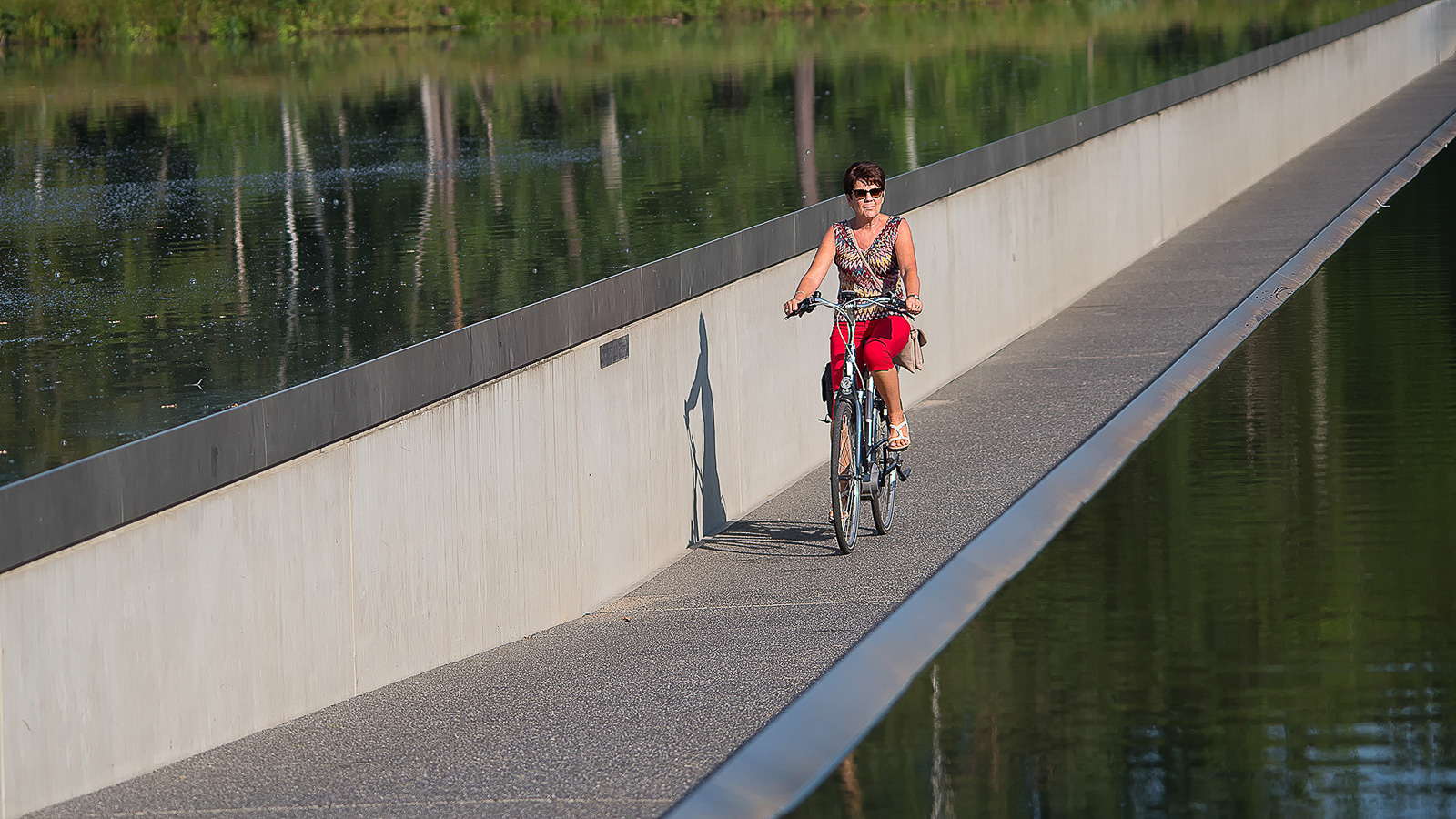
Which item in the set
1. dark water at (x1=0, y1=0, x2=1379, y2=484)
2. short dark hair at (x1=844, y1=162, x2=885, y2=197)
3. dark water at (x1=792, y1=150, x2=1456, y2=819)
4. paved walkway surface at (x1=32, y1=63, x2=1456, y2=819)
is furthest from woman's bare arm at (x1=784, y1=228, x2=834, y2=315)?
dark water at (x1=0, y1=0, x2=1379, y2=484)

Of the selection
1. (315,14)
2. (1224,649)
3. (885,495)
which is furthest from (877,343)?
(315,14)

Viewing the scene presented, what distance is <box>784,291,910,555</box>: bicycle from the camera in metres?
9.48

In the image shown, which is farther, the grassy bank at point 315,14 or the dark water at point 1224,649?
the grassy bank at point 315,14

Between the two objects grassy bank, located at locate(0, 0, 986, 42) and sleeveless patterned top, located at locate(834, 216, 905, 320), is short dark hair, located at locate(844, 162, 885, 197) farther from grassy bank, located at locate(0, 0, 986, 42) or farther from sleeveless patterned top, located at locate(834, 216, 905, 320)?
grassy bank, located at locate(0, 0, 986, 42)

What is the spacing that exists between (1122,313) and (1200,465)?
21.4ft

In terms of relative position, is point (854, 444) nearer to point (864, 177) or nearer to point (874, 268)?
point (874, 268)

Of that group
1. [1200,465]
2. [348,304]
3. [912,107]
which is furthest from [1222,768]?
[912,107]

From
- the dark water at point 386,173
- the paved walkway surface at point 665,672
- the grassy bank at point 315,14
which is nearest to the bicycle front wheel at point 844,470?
the paved walkway surface at point 665,672

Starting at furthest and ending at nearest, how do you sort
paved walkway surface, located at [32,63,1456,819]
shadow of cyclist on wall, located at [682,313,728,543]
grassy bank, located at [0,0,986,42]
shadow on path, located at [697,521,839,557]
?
grassy bank, located at [0,0,986,42]
shadow of cyclist on wall, located at [682,313,728,543]
shadow on path, located at [697,521,839,557]
paved walkway surface, located at [32,63,1456,819]

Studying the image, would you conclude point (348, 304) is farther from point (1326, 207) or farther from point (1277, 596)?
point (1326, 207)

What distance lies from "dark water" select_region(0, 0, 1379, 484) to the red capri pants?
77.6 inches

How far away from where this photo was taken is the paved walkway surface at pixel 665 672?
5.85m

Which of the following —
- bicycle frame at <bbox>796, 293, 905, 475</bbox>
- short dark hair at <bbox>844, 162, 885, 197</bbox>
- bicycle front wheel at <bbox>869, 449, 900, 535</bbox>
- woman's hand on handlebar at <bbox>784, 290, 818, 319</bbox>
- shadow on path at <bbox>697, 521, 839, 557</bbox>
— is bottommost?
shadow on path at <bbox>697, 521, 839, 557</bbox>

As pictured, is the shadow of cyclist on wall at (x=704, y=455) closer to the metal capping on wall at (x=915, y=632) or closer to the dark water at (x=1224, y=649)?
the metal capping on wall at (x=915, y=632)
